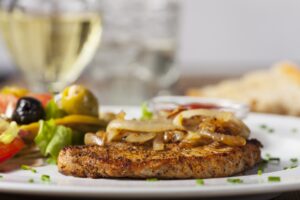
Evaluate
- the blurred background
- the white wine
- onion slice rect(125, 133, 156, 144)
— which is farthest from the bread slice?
onion slice rect(125, 133, 156, 144)

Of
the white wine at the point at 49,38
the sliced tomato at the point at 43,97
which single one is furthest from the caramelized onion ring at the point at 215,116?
the white wine at the point at 49,38

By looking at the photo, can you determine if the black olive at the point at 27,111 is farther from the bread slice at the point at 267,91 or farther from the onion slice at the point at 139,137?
the bread slice at the point at 267,91

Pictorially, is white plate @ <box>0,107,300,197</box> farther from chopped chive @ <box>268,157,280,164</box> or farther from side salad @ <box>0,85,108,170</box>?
side salad @ <box>0,85,108,170</box>

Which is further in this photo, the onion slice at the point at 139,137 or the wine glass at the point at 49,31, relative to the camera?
the wine glass at the point at 49,31

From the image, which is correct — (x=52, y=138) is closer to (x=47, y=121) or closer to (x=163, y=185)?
(x=47, y=121)

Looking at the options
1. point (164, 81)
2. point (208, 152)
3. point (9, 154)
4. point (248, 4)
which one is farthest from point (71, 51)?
point (248, 4)

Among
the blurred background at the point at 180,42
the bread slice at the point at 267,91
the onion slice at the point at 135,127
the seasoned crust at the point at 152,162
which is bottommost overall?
the seasoned crust at the point at 152,162

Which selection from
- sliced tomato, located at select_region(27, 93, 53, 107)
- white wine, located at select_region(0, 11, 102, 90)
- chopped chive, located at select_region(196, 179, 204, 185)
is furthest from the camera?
white wine, located at select_region(0, 11, 102, 90)

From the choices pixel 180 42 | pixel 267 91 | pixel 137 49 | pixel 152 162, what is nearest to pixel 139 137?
pixel 152 162
